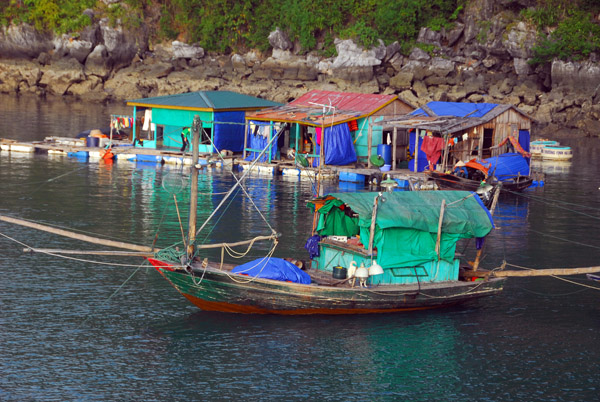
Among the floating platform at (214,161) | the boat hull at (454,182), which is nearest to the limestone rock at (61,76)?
the floating platform at (214,161)

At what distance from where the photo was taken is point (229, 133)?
202 ft

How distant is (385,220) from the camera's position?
90.0 feet

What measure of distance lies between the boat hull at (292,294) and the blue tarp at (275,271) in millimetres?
489

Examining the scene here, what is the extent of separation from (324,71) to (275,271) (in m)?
74.9

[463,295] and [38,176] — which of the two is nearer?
[463,295]

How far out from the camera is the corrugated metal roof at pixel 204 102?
198 feet

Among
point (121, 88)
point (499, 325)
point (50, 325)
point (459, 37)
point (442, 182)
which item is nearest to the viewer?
point (50, 325)

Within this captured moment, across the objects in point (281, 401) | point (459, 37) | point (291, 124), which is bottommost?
point (281, 401)

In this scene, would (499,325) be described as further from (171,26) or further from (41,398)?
(171,26)

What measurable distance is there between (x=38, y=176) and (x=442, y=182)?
25.2m

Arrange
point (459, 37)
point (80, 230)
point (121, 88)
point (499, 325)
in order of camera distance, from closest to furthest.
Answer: point (499, 325), point (80, 230), point (459, 37), point (121, 88)

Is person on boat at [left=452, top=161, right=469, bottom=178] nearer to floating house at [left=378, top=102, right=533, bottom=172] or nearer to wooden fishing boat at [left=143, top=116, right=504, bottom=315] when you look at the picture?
floating house at [left=378, top=102, right=533, bottom=172]

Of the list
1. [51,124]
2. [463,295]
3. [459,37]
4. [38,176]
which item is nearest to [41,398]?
[463,295]

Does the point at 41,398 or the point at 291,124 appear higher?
the point at 291,124
